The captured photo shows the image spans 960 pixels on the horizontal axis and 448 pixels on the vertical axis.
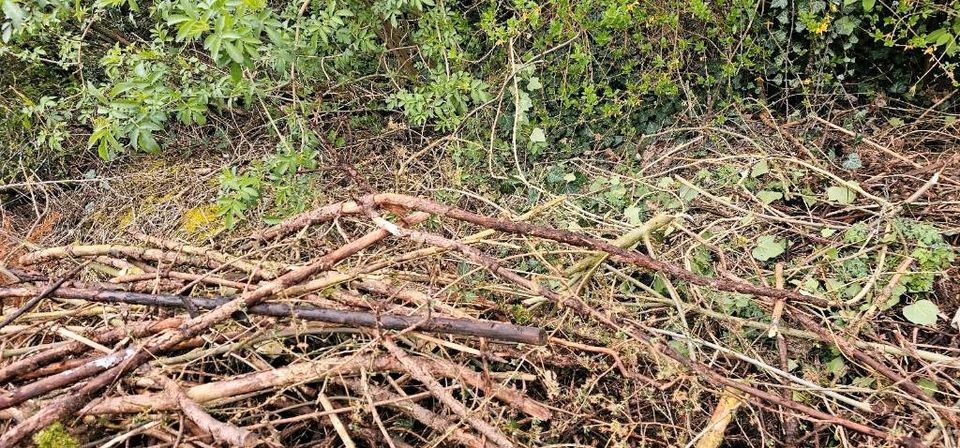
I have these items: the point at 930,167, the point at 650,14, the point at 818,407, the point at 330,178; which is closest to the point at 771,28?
the point at 650,14

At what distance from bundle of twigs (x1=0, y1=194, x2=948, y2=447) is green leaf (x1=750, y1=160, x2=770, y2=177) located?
2.67 feet

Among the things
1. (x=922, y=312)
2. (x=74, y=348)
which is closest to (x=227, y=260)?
(x=74, y=348)

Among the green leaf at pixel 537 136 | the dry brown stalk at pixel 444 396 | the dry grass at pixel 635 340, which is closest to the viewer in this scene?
the dry brown stalk at pixel 444 396

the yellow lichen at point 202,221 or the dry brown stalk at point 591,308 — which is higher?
the dry brown stalk at point 591,308

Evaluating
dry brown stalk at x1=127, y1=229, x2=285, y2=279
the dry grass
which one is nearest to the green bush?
dry brown stalk at x1=127, y1=229, x2=285, y2=279

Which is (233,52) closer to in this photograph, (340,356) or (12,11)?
(12,11)

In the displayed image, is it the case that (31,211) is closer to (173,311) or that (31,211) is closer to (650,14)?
(173,311)

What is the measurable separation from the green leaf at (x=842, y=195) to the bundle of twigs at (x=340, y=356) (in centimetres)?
68

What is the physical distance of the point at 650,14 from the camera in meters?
3.57

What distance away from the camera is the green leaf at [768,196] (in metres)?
2.95

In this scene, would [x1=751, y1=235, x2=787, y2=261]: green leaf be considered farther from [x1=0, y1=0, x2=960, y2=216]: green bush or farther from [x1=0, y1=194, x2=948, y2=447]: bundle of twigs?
[x1=0, y1=0, x2=960, y2=216]: green bush

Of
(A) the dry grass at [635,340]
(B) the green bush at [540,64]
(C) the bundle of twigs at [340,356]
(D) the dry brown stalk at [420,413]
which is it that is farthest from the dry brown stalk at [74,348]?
(B) the green bush at [540,64]

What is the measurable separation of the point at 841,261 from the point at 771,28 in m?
1.53

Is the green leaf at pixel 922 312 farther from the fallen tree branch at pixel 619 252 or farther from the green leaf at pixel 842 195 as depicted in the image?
the green leaf at pixel 842 195
